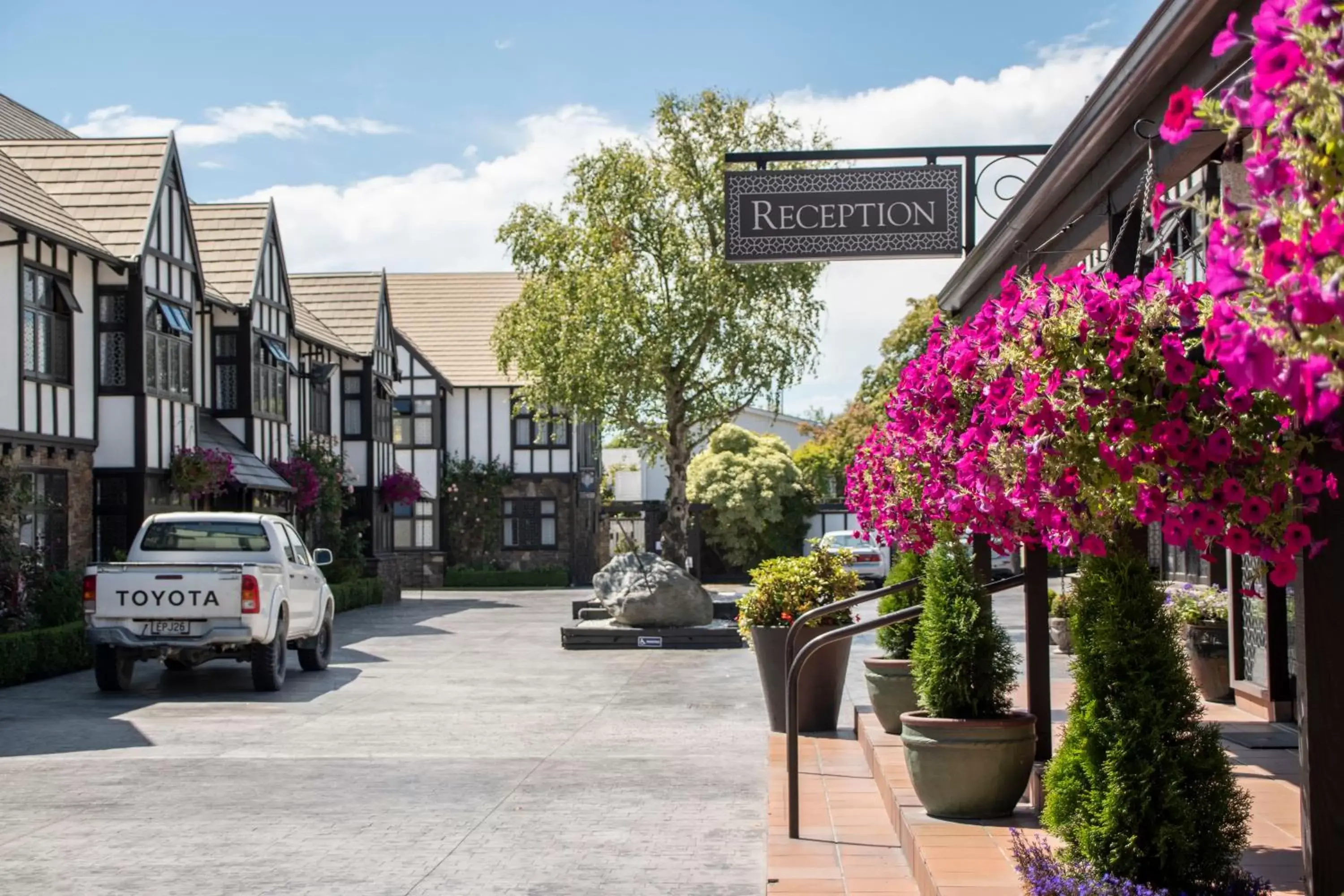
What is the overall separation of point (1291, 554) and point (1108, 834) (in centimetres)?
128

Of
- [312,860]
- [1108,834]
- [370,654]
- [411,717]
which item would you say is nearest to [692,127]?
[370,654]

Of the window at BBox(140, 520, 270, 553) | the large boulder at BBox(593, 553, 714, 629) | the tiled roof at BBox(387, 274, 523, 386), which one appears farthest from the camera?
the tiled roof at BBox(387, 274, 523, 386)

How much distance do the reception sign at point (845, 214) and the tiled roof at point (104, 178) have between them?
16.8 meters

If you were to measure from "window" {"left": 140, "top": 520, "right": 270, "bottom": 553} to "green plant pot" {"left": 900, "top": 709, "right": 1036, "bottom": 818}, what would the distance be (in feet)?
40.8

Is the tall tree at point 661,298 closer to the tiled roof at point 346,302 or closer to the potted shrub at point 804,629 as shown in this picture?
the tiled roof at point 346,302

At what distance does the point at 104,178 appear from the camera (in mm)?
25188

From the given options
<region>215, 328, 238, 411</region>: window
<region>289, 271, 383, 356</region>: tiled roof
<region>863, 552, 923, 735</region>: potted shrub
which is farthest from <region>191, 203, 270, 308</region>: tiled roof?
<region>863, 552, 923, 735</region>: potted shrub

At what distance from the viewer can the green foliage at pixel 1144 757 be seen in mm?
4922

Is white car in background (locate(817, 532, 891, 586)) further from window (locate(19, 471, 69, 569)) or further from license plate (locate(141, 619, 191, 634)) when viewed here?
license plate (locate(141, 619, 191, 634))

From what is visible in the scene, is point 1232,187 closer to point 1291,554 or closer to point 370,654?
point 1291,554

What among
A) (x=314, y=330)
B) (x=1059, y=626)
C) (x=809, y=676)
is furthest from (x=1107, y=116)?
(x=314, y=330)

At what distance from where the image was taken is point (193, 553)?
18219 millimetres

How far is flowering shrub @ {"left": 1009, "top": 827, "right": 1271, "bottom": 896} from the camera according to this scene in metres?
4.82

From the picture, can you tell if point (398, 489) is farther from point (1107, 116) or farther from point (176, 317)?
point (1107, 116)
